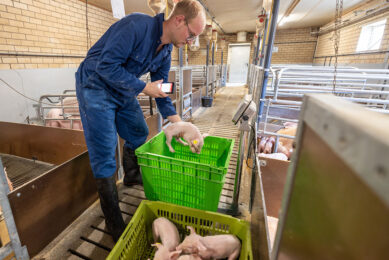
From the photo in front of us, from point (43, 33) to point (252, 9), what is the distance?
6822 millimetres

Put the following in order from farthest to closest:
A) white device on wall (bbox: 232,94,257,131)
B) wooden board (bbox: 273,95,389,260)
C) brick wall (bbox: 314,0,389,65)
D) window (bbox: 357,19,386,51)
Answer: window (bbox: 357,19,386,51)
brick wall (bbox: 314,0,389,65)
white device on wall (bbox: 232,94,257,131)
wooden board (bbox: 273,95,389,260)

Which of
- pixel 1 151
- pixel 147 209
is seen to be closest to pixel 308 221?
pixel 147 209

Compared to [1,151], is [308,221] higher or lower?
higher

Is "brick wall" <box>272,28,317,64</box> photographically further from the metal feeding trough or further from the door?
the metal feeding trough

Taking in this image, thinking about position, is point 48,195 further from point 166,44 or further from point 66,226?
point 166,44

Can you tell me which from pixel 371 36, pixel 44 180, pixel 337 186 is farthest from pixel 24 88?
pixel 371 36

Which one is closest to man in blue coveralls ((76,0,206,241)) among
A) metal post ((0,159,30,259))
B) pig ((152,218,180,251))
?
pig ((152,218,180,251))

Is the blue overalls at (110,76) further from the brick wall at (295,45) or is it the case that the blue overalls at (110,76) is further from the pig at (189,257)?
the brick wall at (295,45)

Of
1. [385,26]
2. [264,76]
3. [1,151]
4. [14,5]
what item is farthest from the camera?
[385,26]

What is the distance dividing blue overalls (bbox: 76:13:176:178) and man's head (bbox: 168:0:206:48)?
11 centimetres

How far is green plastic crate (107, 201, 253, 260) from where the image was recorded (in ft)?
3.77

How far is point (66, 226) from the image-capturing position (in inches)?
61.1

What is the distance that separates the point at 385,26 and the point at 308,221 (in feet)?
23.0

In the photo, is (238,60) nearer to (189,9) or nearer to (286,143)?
(286,143)
